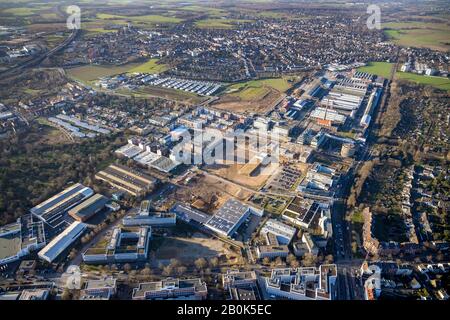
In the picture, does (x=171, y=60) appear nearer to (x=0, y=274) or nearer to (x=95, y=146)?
(x=95, y=146)

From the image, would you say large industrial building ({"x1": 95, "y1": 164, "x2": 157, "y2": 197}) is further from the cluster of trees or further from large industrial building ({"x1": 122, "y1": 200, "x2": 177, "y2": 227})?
large industrial building ({"x1": 122, "y1": 200, "x2": 177, "y2": 227})

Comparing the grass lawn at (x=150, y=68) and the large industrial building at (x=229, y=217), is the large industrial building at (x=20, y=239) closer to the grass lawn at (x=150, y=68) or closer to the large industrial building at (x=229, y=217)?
the large industrial building at (x=229, y=217)

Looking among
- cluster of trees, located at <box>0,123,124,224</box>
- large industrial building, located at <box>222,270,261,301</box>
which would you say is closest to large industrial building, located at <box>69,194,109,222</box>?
cluster of trees, located at <box>0,123,124,224</box>

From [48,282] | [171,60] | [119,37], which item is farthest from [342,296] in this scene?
[119,37]

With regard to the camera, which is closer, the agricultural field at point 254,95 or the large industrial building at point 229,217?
the large industrial building at point 229,217

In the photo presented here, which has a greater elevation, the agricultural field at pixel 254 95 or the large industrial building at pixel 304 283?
the agricultural field at pixel 254 95

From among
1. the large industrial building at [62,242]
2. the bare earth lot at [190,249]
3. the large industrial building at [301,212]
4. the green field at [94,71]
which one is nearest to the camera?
the large industrial building at [62,242]

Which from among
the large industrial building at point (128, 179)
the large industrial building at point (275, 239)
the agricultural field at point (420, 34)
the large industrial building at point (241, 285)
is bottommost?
the large industrial building at point (241, 285)

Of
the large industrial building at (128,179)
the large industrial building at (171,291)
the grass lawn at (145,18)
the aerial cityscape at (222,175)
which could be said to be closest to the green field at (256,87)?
the aerial cityscape at (222,175)
